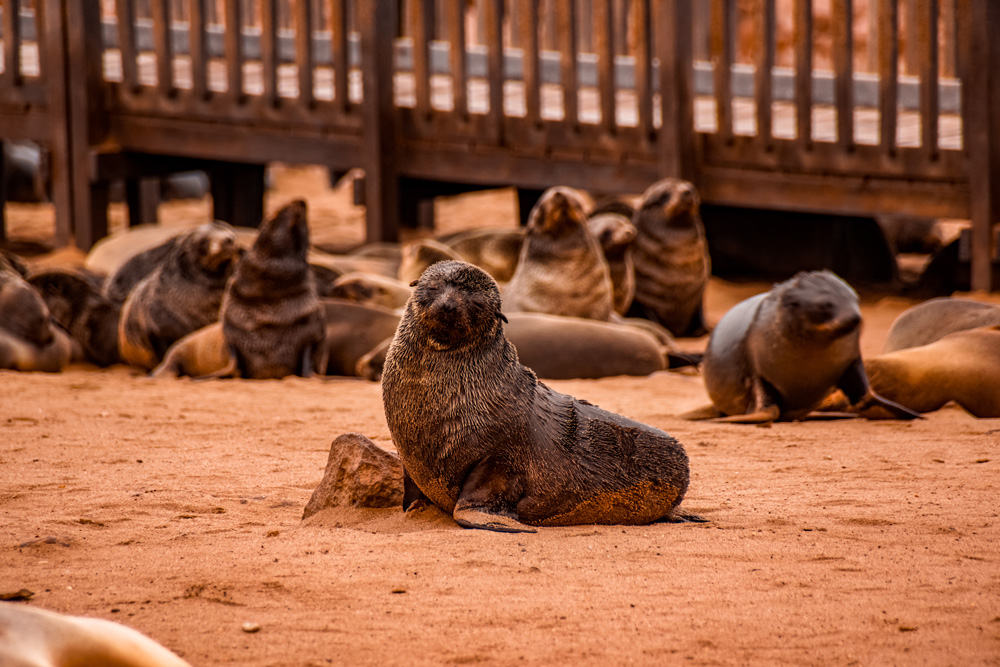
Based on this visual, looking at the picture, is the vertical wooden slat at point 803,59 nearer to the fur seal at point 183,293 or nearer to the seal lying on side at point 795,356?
the seal lying on side at point 795,356

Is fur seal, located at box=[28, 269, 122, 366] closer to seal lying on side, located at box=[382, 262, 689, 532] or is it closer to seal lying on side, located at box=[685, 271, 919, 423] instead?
seal lying on side, located at box=[685, 271, 919, 423]

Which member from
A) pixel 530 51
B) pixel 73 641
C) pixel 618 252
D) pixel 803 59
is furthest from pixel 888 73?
pixel 73 641

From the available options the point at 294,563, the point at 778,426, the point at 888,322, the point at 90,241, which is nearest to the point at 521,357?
the point at 778,426

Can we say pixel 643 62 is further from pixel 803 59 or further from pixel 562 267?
pixel 562 267

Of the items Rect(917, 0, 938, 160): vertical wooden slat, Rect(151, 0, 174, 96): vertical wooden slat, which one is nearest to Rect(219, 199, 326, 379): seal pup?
Rect(917, 0, 938, 160): vertical wooden slat

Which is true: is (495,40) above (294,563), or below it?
above

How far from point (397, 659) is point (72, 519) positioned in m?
1.45

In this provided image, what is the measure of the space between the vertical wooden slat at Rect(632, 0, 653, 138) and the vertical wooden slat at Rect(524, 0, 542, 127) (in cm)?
83

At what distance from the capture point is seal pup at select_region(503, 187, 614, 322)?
811cm

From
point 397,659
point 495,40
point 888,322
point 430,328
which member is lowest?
point 888,322

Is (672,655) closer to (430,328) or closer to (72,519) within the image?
(430,328)

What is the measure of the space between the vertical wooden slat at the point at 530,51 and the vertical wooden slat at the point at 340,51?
1.65 metres

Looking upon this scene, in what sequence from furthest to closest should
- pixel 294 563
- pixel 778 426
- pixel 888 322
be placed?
pixel 888 322 < pixel 778 426 < pixel 294 563

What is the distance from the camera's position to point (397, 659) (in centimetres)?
254
